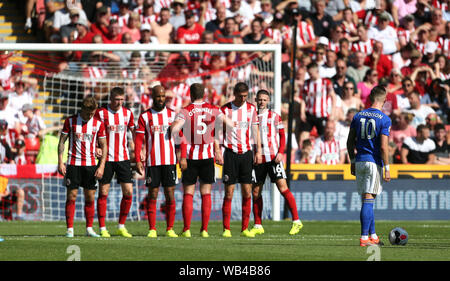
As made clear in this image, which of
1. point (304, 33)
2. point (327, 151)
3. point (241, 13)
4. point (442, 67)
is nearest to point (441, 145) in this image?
point (327, 151)

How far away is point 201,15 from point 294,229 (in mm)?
8974

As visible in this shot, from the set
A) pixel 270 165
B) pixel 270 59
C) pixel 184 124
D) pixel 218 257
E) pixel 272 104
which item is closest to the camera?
pixel 218 257

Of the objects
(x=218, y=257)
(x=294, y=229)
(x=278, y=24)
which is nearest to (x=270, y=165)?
(x=294, y=229)

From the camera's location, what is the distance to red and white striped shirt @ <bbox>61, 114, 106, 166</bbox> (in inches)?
452

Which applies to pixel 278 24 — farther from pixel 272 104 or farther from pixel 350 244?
pixel 350 244

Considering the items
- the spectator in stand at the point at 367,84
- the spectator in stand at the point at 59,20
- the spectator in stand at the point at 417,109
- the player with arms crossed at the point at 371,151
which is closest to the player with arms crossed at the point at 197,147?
the player with arms crossed at the point at 371,151

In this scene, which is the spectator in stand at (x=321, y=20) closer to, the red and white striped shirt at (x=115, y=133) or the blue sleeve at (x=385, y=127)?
the red and white striped shirt at (x=115, y=133)

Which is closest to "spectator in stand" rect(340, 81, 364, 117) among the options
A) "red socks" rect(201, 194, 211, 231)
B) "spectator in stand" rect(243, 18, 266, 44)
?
"spectator in stand" rect(243, 18, 266, 44)

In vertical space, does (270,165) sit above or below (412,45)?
below

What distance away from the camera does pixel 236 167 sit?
11.7 metres

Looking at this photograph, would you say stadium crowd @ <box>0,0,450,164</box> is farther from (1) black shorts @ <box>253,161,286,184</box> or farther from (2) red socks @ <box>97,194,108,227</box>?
(2) red socks @ <box>97,194,108,227</box>

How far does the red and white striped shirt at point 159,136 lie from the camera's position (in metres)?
11.5

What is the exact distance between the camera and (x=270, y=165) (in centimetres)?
1212

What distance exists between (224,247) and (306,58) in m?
10.1
